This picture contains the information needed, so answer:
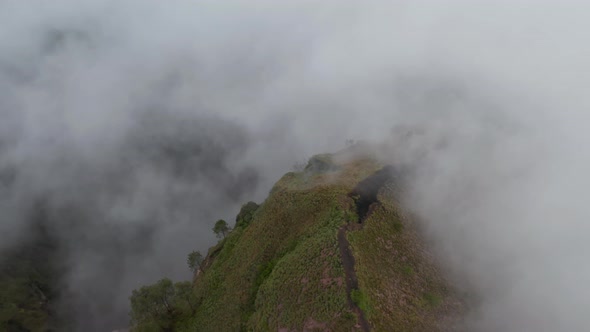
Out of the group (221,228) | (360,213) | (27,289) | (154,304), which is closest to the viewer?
(360,213)

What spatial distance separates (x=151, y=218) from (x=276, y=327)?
422 ft

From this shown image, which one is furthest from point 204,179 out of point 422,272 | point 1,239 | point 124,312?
point 422,272

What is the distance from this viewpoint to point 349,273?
57062 mm

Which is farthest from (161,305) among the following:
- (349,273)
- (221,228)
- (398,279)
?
(398,279)

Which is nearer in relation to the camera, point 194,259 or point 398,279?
point 398,279

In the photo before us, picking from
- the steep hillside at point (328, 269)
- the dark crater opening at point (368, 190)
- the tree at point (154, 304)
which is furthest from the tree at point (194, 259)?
the dark crater opening at point (368, 190)

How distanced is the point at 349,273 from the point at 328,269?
3742mm

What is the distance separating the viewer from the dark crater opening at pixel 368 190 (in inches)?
2788

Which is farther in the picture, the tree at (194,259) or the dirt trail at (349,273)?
the tree at (194,259)

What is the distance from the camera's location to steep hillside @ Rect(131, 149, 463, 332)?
181 ft

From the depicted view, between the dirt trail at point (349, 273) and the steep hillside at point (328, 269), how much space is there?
16cm

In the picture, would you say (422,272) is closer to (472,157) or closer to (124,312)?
(472,157)

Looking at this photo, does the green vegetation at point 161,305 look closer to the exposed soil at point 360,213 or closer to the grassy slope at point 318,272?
the grassy slope at point 318,272

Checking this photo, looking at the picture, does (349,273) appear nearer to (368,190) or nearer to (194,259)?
(368,190)
